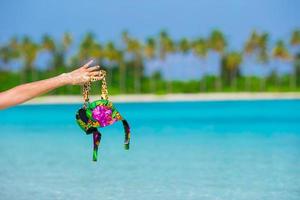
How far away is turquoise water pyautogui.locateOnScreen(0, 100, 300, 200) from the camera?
24.2 ft

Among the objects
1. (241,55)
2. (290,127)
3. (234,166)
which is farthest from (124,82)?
(234,166)

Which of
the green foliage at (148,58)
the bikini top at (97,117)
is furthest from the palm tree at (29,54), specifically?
the bikini top at (97,117)

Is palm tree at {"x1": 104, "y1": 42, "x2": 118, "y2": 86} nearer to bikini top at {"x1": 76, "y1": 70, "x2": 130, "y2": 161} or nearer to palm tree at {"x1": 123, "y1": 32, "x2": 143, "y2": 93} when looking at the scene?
palm tree at {"x1": 123, "y1": 32, "x2": 143, "y2": 93}

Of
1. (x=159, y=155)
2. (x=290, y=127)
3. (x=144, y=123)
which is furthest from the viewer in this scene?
(x=144, y=123)

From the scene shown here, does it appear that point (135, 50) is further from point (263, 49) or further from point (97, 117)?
point (97, 117)

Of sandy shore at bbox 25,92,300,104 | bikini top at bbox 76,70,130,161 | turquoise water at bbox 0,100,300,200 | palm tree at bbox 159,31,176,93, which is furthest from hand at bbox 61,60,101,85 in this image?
palm tree at bbox 159,31,176,93

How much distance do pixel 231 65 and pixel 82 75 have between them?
2030 inches

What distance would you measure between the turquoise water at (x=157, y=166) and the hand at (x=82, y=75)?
536cm

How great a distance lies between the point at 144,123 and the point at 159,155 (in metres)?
9.78

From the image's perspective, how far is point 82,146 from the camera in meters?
13.5

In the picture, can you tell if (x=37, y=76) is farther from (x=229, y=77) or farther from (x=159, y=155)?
(x=159, y=155)

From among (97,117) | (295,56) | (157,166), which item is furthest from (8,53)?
(97,117)

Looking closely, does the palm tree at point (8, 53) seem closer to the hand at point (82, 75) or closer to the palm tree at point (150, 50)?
the palm tree at point (150, 50)

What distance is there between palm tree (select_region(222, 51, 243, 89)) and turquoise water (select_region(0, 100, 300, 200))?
116ft
